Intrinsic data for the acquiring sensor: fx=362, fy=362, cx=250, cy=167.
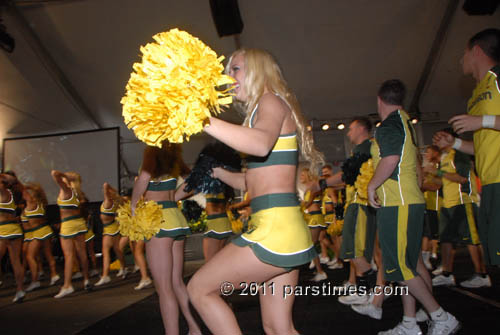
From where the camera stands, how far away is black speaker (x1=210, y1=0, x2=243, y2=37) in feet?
25.2

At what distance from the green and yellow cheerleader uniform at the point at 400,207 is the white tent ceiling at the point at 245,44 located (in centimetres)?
713

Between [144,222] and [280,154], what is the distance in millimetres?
1480

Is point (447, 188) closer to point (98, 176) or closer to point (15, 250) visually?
point (15, 250)

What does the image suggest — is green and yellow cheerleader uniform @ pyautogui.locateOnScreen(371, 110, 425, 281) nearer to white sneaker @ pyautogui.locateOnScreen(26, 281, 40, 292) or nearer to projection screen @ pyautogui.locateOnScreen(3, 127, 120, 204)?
white sneaker @ pyautogui.locateOnScreen(26, 281, 40, 292)

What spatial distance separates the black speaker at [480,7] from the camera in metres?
8.10

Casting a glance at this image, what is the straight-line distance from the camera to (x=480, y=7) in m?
8.17

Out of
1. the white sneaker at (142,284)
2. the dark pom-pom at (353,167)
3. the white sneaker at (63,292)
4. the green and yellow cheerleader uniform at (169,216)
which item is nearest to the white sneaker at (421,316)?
the dark pom-pom at (353,167)

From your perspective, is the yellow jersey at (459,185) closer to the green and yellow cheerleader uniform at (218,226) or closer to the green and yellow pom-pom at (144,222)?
the green and yellow cheerleader uniform at (218,226)

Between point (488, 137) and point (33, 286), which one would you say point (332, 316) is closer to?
point (488, 137)

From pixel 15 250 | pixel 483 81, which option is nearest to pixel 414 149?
pixel 483 81

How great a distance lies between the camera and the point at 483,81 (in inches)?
90.5

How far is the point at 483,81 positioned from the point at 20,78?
1154 cm

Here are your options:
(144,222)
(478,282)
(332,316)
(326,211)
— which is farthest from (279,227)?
(326,211)

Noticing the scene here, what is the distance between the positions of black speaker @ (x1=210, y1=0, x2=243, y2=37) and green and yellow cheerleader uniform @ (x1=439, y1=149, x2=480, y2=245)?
541 cm
